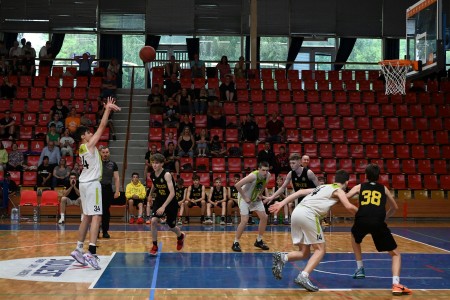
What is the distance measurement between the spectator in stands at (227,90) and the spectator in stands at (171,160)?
3991 millimetres

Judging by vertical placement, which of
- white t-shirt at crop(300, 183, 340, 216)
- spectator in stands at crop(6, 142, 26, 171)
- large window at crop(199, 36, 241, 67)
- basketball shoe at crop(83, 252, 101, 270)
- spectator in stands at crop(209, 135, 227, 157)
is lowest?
basketball shoe at crop(83, 252, 101, 270)

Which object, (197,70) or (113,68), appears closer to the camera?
(113,68)

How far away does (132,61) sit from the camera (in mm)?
27984

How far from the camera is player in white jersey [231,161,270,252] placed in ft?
39.7

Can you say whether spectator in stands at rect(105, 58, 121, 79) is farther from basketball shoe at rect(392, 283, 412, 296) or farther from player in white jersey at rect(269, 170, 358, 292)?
basketball shoe at rect(392, 283, 412, 296)

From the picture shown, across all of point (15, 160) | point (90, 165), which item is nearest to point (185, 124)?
point (15, 160)

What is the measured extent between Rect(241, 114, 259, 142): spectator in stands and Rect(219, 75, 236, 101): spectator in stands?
2.10 metres

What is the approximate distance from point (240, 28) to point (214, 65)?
1976mm

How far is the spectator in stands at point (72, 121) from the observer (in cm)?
2099

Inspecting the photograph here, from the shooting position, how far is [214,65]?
28.4 meters

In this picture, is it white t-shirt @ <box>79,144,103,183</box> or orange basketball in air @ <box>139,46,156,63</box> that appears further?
orange basketball in air @ <box>139,46,156,63</box>

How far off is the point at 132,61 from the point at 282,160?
1020cm

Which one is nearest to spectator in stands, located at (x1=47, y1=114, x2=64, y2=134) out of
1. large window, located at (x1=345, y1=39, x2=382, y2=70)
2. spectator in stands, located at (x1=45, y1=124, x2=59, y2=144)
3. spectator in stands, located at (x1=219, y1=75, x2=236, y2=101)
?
spectator in stands, located at (x1=45, y1=124, x2=59, y2=144)

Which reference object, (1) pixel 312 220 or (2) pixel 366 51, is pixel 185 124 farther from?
(1) pixel 312 220
